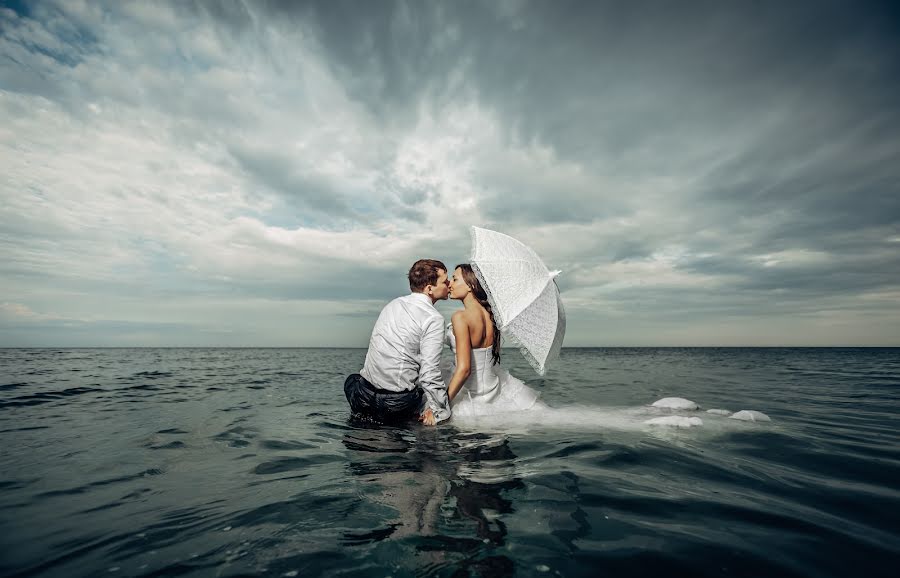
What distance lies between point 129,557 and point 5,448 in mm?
4374

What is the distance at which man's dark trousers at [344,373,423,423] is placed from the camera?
539 cm

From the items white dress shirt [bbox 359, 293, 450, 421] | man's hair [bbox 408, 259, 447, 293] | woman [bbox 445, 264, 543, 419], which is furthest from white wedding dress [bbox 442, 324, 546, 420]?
man's hair [bbox 408, 259, 447, 293]

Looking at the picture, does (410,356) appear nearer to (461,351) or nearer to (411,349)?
(411,349)

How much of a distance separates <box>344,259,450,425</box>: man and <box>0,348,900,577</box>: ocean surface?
365mm

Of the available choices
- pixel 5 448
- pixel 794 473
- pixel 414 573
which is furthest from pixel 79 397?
pixel 794 473

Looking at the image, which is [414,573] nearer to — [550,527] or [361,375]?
[550,527]

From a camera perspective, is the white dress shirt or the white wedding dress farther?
the white wedding dress

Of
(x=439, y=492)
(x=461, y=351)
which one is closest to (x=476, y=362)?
(x=461, y=351)

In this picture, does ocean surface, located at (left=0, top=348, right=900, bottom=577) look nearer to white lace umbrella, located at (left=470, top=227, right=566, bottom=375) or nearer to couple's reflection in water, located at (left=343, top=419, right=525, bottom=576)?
couple's reflection in water, located at (left=343, top=419, right=525, bottom=576)

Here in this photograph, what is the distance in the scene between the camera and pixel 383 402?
543 centimetres

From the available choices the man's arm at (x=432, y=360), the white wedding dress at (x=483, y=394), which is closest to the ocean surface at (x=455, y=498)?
the white wedding dress at (x=483, y=394)

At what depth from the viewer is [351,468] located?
3.84m

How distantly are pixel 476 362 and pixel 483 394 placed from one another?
1.75 feet

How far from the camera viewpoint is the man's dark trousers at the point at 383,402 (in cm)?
539
